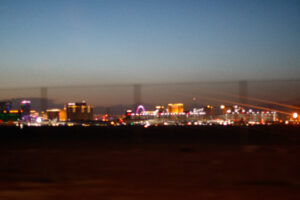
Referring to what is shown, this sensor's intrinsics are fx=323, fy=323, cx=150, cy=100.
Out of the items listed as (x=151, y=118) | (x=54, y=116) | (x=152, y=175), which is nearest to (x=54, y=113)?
(x=54, y=116)

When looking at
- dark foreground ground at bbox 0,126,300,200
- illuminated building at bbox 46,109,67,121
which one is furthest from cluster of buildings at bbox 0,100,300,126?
dark foreground ground at bbox 0,126,300,200

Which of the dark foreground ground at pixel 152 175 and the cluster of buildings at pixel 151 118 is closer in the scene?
the dark foreground ground at pixel 152 175

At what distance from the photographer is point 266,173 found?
7930mm

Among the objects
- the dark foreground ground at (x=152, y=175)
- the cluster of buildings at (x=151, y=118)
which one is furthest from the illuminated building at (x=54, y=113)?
the dark foreground ground at (x=152, y=175)

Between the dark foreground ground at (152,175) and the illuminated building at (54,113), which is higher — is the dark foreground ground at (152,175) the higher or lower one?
the lower one

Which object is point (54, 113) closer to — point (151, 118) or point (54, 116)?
point (54, 116)

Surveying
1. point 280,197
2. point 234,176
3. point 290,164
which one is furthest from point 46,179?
point 290,164

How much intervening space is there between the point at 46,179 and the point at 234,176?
4386mm

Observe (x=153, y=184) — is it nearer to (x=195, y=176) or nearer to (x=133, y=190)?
(x=133, y=190)

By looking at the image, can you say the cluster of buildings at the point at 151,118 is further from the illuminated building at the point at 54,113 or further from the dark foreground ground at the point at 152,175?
the dark foreground ground at the point at 152,175

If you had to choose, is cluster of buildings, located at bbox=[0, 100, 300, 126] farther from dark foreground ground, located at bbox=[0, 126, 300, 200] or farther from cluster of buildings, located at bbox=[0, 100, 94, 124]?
dark foreground ground, located at bbox=[0, 126, 300, 200]

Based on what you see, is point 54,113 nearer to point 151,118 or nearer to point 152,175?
point 151,118

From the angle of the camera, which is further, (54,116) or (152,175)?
(54,116)

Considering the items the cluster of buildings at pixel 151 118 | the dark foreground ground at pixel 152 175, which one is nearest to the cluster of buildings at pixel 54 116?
the cluster of buildings at pixel 151 118
